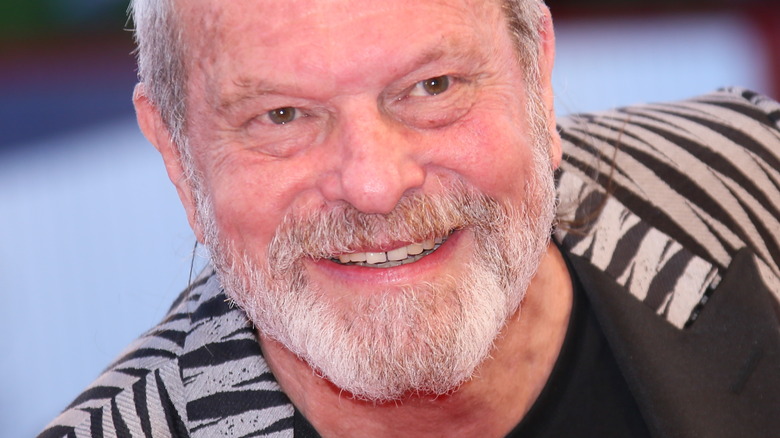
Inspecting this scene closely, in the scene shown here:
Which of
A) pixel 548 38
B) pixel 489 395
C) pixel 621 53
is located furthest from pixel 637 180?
pixel 621 53

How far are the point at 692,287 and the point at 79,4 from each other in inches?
162

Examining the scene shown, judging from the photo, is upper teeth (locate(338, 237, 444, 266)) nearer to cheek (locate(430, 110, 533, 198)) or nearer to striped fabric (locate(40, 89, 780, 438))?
cheek (locate(430, 110, 533, 198))

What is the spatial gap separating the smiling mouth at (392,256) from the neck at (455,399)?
0.22 meters

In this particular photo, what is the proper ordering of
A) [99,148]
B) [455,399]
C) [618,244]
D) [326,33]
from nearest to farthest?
[326,33]
[455,399]
[618,244]
[99,148]

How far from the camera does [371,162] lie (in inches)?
51.3

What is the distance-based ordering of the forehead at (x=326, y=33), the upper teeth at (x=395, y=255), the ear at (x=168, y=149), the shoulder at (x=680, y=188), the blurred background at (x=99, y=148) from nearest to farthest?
the forehead at (x=326, y=33) → the upper teeth at (x=395, y=255) → the ear at (x=168, y=149) → the shoulder at (x=680, y=188) → the blurred background at (x=99, y=148)

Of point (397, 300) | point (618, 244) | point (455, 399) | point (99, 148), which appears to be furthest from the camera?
point (99, 148)

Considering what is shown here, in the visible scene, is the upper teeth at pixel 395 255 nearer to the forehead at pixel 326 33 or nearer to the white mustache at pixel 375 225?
the white mustache at pixel 375 225

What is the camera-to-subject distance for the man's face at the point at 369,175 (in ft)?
4.30

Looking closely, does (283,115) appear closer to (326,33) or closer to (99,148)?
(326,33)

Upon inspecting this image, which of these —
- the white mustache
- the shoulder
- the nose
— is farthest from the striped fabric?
the nose

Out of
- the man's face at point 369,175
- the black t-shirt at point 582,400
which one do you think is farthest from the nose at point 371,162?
the black t-shirt at point 582,400

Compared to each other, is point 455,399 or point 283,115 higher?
point 283,115

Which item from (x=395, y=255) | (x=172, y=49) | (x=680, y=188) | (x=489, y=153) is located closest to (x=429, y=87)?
(x=489, y=153)
